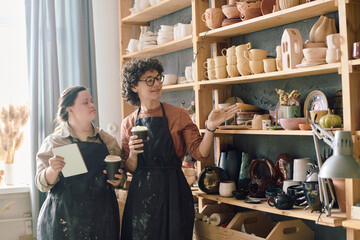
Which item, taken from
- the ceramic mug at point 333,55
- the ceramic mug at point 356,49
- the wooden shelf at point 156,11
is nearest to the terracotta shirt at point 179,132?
the ceramic mug at point 333,55

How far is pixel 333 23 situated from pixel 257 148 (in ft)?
3.39

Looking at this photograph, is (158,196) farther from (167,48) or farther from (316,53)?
(167,48)

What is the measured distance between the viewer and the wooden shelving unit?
7.36 ft

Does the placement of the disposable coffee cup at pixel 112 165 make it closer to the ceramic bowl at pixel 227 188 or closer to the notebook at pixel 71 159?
the notebook at pixel 71 159

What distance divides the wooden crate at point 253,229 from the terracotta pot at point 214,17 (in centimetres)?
123

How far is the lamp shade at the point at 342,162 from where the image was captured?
160 centimetres

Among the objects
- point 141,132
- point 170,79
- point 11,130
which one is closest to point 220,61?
point 170,79

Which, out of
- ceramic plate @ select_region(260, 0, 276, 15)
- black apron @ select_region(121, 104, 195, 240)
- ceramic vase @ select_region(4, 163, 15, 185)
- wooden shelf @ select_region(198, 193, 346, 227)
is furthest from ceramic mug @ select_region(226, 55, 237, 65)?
ceramic vase @ select_region(4, 163, 15, 185)

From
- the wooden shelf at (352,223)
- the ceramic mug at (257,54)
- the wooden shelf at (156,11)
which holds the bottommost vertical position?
the wooden shelf at (352,223)

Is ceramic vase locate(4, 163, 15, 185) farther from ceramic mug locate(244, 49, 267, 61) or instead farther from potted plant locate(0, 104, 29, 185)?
ceramic mug locate(244, 49, 267, 61)

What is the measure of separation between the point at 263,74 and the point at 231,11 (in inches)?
20.3

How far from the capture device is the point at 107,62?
14.0 ft

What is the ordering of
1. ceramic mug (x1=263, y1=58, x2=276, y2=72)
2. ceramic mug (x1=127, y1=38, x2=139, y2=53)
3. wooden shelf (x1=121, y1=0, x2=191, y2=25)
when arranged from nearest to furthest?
1. ceramic mug (x1=263, y1=58, x2=276, y2=72)
2. wooden shelf (x1=121, y1=0, x2=191, y2=25)
3. ceramic mug (x1=127, y1=38, x2=139, y2=53)

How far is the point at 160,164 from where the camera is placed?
2.67 meters
